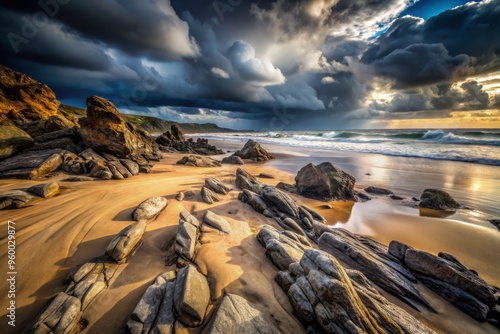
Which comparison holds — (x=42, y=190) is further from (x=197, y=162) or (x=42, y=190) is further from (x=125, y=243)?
(x=197, y=162)

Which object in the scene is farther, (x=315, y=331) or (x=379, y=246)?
(x=379, y=246)

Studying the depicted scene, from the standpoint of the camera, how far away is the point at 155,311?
288 cm

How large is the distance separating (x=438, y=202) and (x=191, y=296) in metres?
11.7

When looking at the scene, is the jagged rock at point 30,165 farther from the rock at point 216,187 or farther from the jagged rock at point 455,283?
the jagged rock at point 455,283

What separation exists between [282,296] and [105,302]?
2917 mm

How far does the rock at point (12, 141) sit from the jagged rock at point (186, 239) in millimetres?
11662

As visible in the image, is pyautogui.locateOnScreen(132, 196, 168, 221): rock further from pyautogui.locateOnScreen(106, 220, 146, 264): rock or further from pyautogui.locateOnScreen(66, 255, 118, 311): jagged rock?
pyautogui.locateOnScreen(66, 255, 118, 311): jagged rock

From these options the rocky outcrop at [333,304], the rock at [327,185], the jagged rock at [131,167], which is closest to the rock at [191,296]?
the rocky outcrop at [333,304]

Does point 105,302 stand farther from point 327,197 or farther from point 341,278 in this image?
point 327,197

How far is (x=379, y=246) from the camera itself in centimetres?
584

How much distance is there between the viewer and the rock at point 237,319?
2682 millimetres

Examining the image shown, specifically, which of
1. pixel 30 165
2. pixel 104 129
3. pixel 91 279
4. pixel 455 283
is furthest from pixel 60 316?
pixel 104 129

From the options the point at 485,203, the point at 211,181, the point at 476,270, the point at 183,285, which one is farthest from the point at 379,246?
the point at 485,203

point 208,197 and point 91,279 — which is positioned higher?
point 208,197
